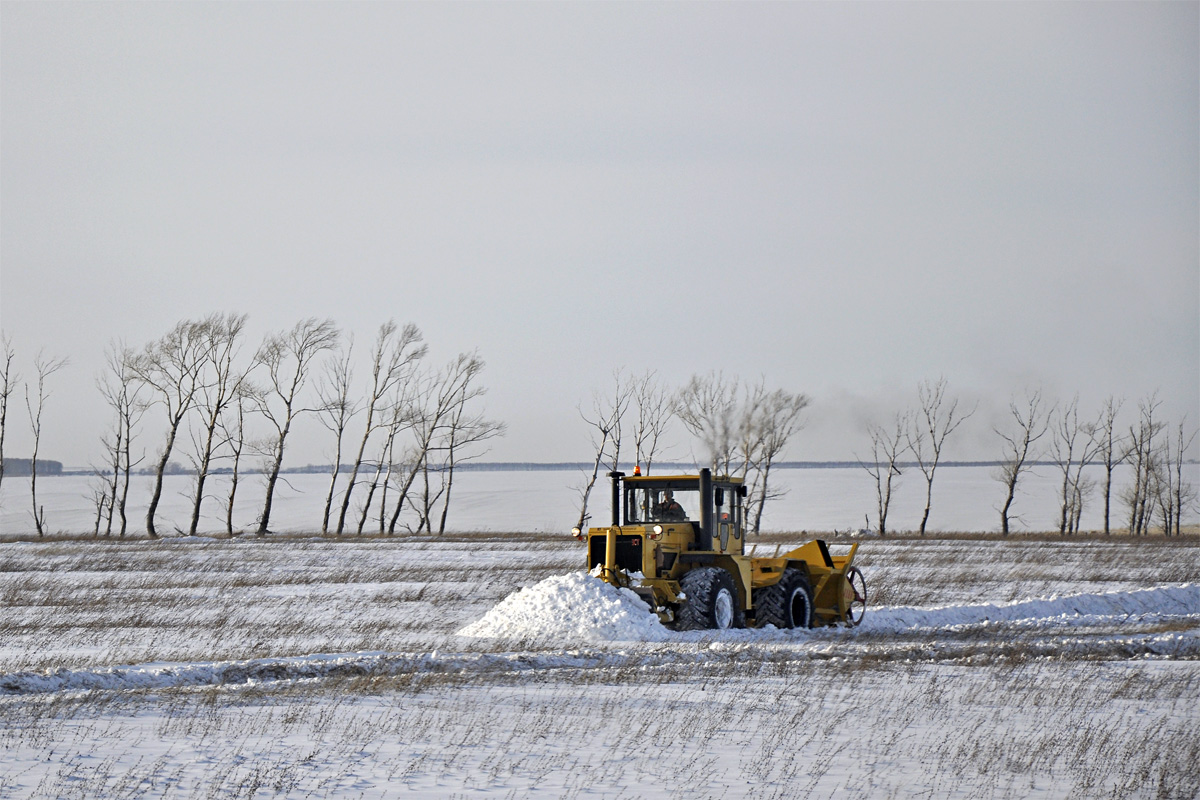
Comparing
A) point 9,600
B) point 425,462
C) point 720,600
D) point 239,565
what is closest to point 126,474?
point 425,462

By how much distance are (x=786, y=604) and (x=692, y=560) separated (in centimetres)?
173

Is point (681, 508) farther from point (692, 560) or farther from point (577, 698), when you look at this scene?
point (577, 698)

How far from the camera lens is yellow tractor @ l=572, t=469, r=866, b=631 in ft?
59.1

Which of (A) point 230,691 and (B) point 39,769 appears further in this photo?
(A) point 230,691

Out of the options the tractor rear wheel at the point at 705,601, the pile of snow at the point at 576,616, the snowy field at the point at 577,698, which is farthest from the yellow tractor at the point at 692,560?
the snowy field at the point at 577,698

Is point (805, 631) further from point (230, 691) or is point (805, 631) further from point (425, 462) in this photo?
point (425, 462)

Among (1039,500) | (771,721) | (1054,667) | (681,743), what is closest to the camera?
(681,743)

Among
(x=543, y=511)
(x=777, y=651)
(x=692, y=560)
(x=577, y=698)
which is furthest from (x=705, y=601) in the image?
(x=543, y=511)

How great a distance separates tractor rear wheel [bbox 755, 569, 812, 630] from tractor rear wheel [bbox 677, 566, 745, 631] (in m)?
1.09

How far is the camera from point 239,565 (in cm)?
3309

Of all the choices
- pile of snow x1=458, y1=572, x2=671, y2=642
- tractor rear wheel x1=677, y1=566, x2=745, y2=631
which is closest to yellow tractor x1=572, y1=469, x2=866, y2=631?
tractor rear wheel x1=677, y1=566, x2=745, y2=631

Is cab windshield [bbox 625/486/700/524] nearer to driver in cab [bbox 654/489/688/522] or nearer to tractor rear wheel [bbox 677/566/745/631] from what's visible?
driver in cab [bbox 654/489/688/522]

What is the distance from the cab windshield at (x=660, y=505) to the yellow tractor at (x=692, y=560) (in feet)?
0.05

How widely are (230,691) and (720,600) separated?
27.0ft
